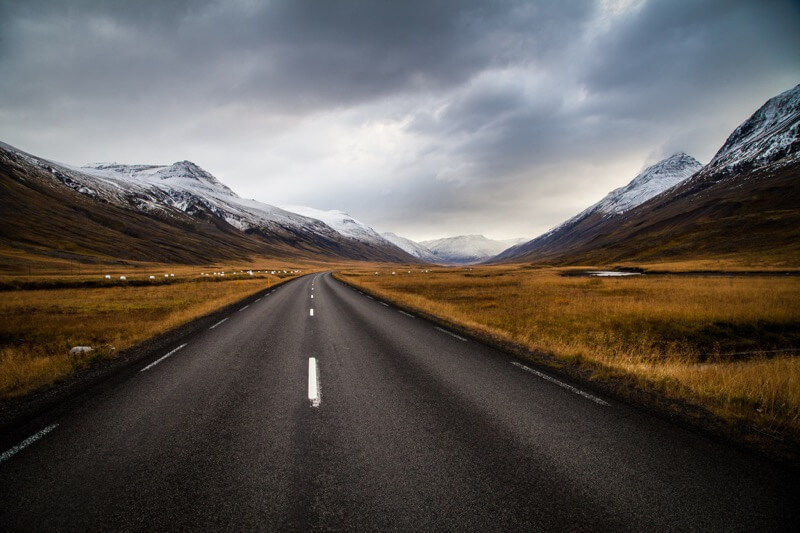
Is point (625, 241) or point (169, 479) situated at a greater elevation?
point (625, 241)

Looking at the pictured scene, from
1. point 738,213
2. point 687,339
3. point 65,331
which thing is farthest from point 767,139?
point 65,331

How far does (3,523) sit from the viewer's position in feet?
9.53

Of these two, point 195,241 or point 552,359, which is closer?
point 552,359

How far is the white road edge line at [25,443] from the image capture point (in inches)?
154

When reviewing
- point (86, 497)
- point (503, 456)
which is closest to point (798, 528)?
point (503, 456)

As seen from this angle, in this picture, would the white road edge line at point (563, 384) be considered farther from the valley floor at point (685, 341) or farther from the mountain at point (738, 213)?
the mountain at point (738, 213)

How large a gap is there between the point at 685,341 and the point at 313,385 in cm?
1319

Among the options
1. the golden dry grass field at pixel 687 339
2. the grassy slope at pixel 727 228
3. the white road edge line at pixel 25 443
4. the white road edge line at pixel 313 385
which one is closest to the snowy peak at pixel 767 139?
the grassy slope at pixel 727 228

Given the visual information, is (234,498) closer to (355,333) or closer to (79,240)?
(355,333)

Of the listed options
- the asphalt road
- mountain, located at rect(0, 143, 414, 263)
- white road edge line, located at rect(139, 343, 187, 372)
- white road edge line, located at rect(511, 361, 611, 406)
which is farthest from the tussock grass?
mountain, located at rect(0, 143, 414, 263)

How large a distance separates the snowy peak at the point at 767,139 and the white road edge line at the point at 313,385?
208 meters

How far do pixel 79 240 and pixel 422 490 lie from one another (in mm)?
132880

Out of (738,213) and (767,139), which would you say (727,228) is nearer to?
(738,213)

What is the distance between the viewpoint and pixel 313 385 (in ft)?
20.6
